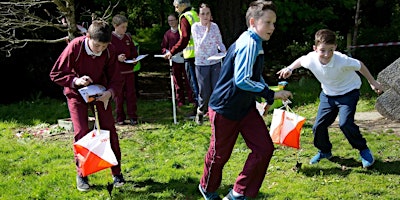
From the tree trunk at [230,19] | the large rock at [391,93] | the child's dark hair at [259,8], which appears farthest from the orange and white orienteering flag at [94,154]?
the tree trunk at [230,19]

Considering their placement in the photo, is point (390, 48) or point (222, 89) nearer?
point (222, 89)

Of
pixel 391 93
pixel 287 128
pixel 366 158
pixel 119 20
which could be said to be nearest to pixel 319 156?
pixel 366 158

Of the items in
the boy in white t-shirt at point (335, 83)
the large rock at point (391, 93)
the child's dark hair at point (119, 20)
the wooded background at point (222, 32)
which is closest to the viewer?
the boy in white t-shirt at point (335, 83)

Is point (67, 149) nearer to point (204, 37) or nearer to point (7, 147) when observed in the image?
point (7, 147)

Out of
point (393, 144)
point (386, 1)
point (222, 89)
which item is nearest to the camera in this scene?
point (222, 89)

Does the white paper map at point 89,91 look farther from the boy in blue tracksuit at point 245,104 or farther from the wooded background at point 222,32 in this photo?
the wooded background at point 222,32

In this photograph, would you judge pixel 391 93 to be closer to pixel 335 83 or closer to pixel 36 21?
pixel 335 83

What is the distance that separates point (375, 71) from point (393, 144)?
271 inches

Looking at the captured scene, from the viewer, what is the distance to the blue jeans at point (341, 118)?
17.2 ft

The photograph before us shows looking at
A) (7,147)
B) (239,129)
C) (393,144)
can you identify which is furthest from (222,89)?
(7,147)

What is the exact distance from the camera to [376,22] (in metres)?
16.1

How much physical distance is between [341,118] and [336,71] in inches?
18.9

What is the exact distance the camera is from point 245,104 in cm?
425

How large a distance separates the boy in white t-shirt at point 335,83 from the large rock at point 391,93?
2.25 m
